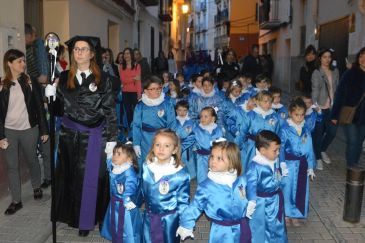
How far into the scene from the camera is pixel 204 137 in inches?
254

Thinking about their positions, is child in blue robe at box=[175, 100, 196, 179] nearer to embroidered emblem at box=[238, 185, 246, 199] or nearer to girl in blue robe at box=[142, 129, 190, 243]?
girl in blue robe at box=[142, 129, 190, 243]

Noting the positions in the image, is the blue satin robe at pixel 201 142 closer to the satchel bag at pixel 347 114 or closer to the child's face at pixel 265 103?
the child's face at pixel 265 103

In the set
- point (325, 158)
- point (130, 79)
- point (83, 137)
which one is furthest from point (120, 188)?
point (130, 79)

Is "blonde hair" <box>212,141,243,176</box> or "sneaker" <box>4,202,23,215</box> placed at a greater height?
"blonde hair" <box>212,141,243,176</box>

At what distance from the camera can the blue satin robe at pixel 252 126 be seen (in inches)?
230

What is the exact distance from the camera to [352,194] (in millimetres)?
5242

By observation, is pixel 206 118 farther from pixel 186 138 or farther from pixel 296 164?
pixel 296 164

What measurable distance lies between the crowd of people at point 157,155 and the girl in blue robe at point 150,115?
0.5 inches

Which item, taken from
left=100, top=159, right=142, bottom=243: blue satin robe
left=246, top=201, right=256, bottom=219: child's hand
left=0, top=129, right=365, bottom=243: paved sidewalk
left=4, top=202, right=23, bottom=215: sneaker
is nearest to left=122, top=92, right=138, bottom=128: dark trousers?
left=0, top=129, right=365, bottom=243: paved sidewalk

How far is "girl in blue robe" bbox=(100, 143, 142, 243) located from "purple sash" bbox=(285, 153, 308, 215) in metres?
1.94

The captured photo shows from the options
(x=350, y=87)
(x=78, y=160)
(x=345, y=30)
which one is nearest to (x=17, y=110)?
(x=78, y=160)

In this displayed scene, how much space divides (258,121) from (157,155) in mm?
2318

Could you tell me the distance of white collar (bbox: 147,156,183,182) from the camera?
382cm

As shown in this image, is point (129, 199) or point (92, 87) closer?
point (129, 199)
